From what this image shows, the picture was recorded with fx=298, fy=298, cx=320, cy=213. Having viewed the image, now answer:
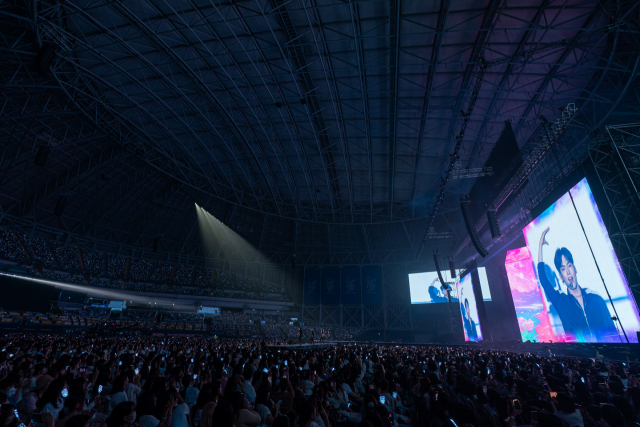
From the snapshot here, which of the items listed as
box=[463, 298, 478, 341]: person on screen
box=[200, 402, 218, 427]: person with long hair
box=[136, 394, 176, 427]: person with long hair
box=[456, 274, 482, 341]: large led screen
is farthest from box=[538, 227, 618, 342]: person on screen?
box=[136, 394, 176, 427]: person with long hair

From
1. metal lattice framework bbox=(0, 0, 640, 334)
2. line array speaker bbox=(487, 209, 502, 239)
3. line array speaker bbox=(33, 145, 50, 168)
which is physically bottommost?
line array speaker bbox=(487, 209, 502, 239)

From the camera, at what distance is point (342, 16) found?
51.4 feet

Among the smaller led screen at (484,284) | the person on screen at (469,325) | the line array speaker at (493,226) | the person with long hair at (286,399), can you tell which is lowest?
the person with long hair at (286,399)

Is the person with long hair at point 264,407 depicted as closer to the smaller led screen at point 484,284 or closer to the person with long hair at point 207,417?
the person with long hair at point 207,417

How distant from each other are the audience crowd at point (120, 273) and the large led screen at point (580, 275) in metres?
36.2

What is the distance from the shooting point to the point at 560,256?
44.4ft

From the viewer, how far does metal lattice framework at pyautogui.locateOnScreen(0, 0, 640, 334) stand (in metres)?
14.8

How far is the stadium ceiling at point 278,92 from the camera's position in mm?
14688

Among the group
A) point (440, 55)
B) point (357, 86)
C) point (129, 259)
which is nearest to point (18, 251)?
point (129, 259)

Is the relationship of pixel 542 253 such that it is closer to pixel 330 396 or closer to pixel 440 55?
pixel 440 55

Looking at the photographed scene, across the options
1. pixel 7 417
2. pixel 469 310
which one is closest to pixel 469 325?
pixel 469 310

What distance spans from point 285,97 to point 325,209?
56.4ft

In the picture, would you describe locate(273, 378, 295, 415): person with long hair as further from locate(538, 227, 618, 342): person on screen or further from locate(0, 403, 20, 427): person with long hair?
locate(538, 227, 618, 342): person on screen

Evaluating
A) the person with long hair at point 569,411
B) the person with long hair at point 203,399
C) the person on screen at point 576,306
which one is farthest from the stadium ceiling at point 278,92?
the person with long hair at point 203,399
